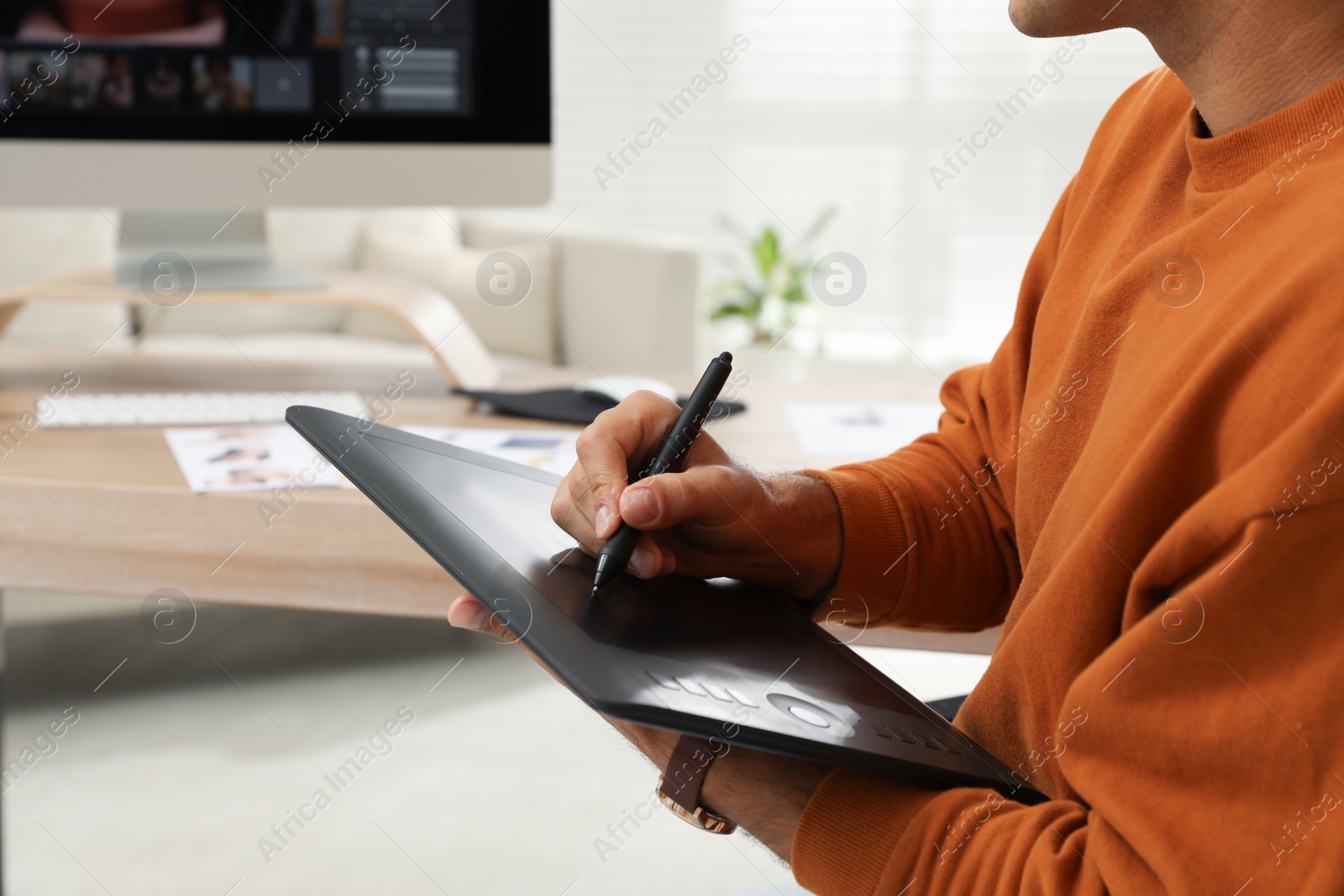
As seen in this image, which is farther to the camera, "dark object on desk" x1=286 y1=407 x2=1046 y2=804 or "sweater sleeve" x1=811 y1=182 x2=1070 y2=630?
"sweater sleeve" x1=811 y1=182 x2=1070 y2=630

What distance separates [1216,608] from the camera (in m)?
0.49

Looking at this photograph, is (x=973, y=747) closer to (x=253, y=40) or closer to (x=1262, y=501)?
(x=1262, y=501)

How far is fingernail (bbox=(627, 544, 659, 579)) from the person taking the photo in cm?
69

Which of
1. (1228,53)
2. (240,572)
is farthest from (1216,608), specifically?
(240,572)

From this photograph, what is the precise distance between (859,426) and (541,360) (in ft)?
5.76

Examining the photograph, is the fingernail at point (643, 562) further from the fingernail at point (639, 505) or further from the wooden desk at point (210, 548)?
the wooden desk at point (210, 548)

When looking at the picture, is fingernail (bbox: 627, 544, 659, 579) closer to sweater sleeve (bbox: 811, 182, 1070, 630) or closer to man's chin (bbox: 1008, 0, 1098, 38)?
sweater sleeve (bbox: 811, 182, 1070, 630)

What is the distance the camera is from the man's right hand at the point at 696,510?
0.67 metres

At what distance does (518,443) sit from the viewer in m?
1.16

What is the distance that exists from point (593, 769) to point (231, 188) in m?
1.09

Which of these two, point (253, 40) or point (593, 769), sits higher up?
point (253, 40)

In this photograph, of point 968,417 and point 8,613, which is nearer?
point 968,417

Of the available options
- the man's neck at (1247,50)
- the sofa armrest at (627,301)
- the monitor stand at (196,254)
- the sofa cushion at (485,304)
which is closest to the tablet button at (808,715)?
the man's neck at (1247,50)

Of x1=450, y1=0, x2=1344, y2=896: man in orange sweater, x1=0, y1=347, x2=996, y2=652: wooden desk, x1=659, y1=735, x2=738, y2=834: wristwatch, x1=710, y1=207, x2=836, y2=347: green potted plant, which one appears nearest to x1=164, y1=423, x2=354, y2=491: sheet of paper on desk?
x1=0, y1=347, x2=996, y2=652: wooden desk
